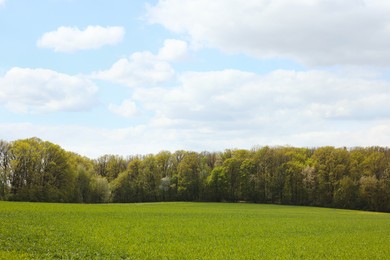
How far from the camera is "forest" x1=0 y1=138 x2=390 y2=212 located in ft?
297

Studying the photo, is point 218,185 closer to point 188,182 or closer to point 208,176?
point 208,176

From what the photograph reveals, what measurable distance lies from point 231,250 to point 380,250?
1233 centimetres

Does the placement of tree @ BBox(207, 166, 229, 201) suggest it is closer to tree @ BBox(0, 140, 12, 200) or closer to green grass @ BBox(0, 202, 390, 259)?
tree @ BBox(0, 140, 12, 200)

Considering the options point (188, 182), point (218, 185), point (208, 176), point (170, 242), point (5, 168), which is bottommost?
point (170, 242)

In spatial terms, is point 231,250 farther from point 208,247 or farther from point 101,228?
point 101,228

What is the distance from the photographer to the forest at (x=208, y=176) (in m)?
90.6

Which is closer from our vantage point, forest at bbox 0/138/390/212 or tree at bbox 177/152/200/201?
forest at bbox 0/138/390/212

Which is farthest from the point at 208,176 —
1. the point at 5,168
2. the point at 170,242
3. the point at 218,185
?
the point at 170,242

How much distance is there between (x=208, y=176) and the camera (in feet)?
394

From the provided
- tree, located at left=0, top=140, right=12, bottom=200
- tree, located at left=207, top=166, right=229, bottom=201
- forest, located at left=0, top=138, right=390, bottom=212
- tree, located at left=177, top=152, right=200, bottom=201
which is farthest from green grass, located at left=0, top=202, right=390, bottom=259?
tree, located at left=177, top=152, right=200, bottom=201

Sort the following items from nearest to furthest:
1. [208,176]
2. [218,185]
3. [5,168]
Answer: [5,168] < [218,185] < [208,176]

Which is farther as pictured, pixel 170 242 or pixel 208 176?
pixel 208 176

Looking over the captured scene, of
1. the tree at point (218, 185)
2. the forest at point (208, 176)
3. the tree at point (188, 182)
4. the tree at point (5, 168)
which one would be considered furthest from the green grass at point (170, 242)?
the tree at point (188, 182)

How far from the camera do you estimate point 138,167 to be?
12625cm
